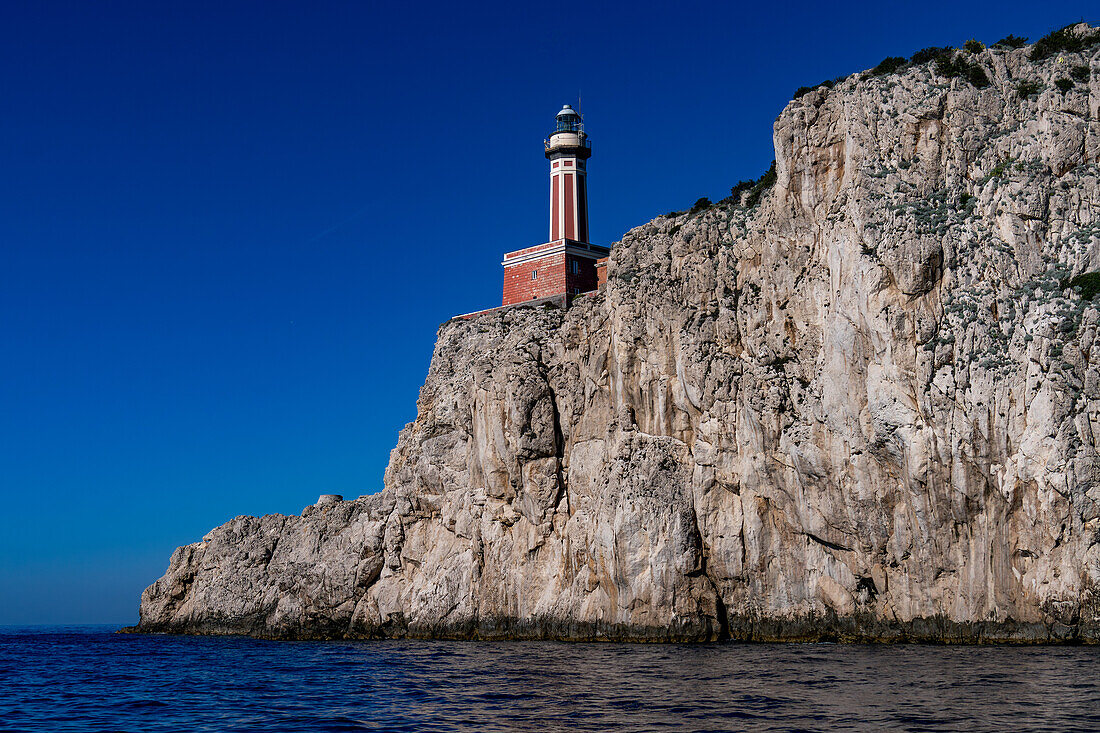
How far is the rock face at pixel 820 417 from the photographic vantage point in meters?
42.3

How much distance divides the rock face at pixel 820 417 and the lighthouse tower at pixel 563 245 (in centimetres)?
441

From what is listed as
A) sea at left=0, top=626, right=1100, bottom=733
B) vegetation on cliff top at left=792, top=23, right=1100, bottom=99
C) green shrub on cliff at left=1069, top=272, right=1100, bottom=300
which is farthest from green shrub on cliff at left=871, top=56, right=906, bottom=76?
sea at left=0, top=626, right=1100, bottom=733

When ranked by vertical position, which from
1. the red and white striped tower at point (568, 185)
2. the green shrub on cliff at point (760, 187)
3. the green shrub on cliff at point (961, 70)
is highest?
the red and white striped tower at point (568, 185)

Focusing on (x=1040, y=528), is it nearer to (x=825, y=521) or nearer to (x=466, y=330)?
(x=825, y=521)

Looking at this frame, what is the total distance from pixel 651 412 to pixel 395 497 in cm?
2075

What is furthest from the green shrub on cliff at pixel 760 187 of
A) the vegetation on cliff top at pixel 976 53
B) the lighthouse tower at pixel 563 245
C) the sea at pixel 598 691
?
the sea at pixel 598 691

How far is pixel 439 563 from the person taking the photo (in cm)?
6406

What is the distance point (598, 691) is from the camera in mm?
29969

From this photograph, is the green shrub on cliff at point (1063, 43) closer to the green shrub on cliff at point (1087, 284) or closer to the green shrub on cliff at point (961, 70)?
the green shrub on cliff at point (961, 70)

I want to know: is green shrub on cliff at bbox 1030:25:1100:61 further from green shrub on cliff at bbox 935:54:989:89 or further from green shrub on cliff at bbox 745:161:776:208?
green shrub on cliff at bbox 745:161:776:208

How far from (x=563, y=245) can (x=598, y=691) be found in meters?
44.3

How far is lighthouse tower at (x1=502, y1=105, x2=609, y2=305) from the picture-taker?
71250 millimetres

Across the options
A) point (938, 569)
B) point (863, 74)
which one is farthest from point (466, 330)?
point (938, 569)

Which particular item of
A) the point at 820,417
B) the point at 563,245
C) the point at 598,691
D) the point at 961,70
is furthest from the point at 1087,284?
the point at 563,245
